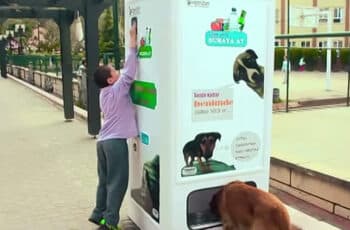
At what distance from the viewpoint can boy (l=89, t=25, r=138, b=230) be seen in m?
4.33

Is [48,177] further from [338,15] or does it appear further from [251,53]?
[338,15]

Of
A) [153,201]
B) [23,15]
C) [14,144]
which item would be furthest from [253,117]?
[23,15]

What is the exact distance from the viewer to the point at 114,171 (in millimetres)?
4414

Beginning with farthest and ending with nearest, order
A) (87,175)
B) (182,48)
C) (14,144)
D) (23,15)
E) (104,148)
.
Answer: (23,15), (14,144), (87,175), (104,148), (182,48)

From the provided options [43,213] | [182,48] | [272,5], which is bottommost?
[43,213]

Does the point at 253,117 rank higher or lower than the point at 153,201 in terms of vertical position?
higher

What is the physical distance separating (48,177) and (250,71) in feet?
12.7

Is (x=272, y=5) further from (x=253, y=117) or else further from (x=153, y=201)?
(x=153, y=201)

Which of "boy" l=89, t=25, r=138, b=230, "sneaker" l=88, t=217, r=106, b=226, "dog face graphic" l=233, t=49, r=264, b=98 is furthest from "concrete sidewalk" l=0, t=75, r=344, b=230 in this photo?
"dog face graphic" l=233, t=49, r=264, b=98

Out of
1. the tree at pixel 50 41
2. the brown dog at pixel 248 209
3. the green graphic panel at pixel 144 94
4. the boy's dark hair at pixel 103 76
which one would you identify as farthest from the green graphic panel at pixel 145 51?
the tree at pixel 50 41

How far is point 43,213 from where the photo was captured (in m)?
5.31

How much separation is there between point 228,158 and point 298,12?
945 inches

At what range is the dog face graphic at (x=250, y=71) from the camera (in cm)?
395

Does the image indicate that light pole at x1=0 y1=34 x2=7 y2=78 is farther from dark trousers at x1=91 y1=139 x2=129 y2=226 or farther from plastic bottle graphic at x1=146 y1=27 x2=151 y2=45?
plastic bottle graphic at x1=146 y1=27 x2=151 y2=45
